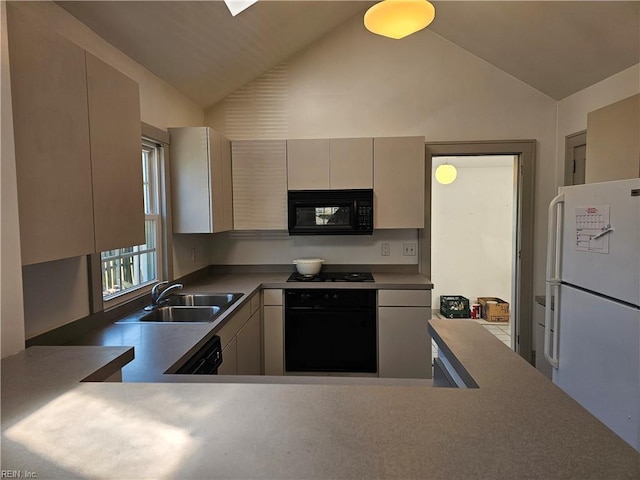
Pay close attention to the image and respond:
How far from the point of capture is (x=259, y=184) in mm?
3107

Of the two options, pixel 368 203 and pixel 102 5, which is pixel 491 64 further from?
pixel 102 5

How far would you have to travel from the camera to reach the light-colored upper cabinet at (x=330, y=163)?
2990mm

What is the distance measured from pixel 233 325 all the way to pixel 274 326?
0.79 m

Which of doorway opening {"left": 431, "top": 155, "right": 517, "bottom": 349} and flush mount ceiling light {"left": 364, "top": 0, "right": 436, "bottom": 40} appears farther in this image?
doorway opening {"left": 431, "top": 155, "right": 517, "bottom": 349}

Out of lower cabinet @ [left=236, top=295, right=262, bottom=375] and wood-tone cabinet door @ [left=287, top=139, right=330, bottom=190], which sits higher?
wood-tone cabinet door @ [left=287, top=139, right=330, bottom=190]

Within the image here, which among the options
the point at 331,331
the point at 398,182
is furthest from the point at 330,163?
the point at 331,331

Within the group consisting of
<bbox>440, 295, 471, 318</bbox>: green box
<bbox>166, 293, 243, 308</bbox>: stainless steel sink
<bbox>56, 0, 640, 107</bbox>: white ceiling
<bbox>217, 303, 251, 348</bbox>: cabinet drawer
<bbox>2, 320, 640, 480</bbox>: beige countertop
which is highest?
<bbox>56, 0, 640, 107</bbox>: white ceiling

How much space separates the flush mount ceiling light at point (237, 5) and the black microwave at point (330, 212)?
4.38ft

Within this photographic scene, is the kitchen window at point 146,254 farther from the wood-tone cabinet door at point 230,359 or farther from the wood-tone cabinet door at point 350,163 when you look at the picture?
the wood-tone cabinet door at point 350,163

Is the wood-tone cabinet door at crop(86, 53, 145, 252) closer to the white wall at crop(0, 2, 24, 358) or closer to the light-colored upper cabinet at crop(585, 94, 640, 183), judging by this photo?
the white wall at crop(0, 2, 24, 358)

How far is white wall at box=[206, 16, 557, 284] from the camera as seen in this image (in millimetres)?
3141

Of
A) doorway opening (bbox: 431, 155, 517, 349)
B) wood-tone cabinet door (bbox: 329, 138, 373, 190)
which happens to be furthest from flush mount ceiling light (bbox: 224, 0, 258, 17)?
doorway opening (bbox: 431, 155, 517, 349)

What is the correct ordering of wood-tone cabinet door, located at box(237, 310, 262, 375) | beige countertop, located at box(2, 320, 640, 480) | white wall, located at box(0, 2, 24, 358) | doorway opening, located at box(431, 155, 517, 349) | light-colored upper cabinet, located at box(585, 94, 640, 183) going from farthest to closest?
doorway opening, located at box(431, 155, 517, 349), wood-tone cabinet door, located at box(237, 310, 262, 375), light-colored upper cabinet, located at box(585, 94, 640, 183), white wall, located at box(0, 2, 24, 358), beige countertop, located at box(2, 320, 640, 480)

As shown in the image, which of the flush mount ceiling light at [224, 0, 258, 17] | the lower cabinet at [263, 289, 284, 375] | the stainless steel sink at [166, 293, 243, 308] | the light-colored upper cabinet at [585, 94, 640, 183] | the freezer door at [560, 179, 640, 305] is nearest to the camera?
the freezer door at [560, 179, 640, 305]
